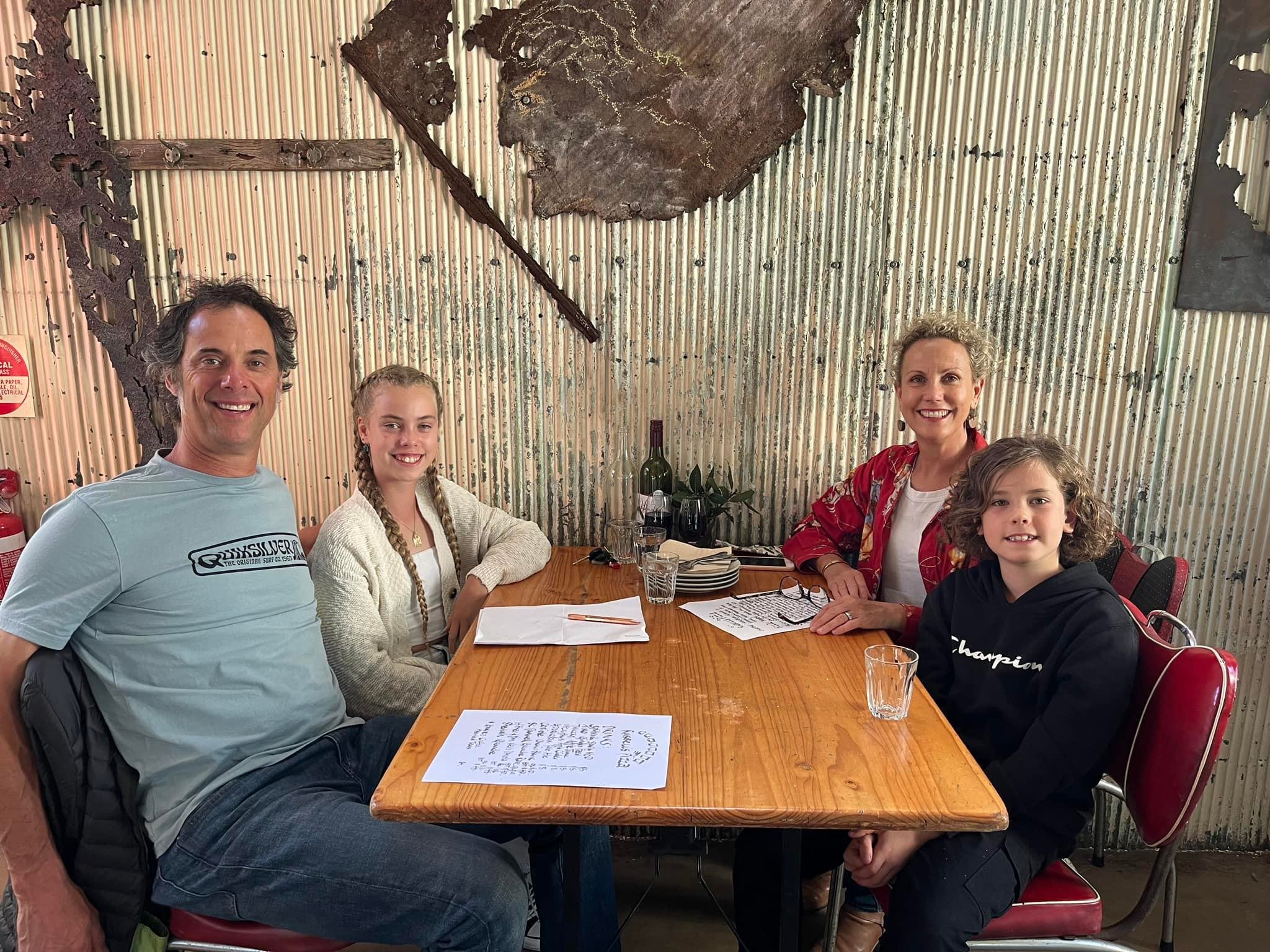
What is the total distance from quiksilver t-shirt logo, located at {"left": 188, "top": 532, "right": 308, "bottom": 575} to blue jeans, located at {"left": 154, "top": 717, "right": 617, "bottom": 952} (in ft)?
1.31

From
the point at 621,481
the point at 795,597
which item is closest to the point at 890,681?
the point at 795,597

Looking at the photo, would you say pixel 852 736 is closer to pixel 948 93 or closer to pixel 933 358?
pixel 933 358

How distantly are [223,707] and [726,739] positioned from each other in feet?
3.09

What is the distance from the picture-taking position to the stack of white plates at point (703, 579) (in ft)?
6.62

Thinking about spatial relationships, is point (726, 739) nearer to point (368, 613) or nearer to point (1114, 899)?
point (368, 613)

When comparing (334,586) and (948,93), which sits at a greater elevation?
(948,93)

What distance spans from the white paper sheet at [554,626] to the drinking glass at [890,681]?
50 centimetres

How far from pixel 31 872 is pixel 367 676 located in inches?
25.4

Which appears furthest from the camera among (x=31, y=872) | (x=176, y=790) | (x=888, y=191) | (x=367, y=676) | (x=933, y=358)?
(x=888, y=191)

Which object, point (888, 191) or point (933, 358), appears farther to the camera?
point (888, 191)

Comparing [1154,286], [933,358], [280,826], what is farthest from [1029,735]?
[1154,286]

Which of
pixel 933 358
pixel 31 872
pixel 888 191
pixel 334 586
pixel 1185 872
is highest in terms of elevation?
pixel 888 191

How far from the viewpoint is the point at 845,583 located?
2.00 m

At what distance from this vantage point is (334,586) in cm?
176
